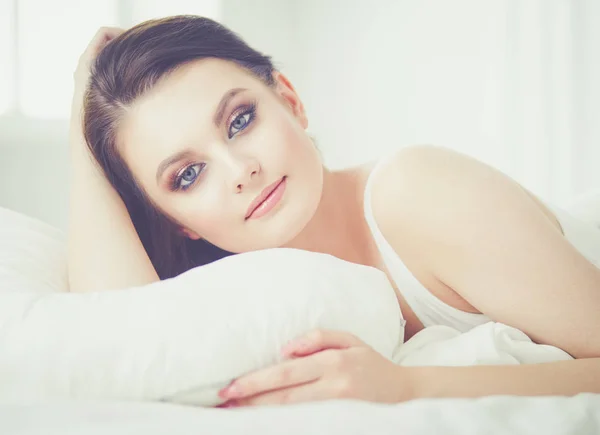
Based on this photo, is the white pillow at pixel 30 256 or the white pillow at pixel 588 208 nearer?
the white pillow at pixel 30 256

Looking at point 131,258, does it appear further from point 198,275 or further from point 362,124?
point 362,124

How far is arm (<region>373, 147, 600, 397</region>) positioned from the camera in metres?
0.78

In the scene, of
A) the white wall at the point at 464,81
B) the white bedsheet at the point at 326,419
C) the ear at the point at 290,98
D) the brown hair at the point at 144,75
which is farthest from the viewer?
the white wall at the point at 464,81

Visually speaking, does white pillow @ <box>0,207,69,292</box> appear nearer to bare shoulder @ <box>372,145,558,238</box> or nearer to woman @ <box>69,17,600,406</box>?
woman @ <box>69,17,600,406</box>

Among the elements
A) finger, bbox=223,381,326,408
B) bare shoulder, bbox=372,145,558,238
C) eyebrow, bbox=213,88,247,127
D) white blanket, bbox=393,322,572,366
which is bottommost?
white blanket, bbox=393,322,572,366

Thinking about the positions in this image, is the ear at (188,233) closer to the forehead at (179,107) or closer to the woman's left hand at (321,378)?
the forehead at (179,107)

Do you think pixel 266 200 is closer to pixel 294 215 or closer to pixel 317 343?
pixel 294 215

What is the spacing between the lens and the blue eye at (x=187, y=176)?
102 centimetres

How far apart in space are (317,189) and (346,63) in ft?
7.36

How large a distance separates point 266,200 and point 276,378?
1.53 ft

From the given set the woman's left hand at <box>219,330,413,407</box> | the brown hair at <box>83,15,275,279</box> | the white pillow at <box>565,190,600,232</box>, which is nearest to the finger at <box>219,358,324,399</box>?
the woman's left hand at <box>219,330,413,407</box>

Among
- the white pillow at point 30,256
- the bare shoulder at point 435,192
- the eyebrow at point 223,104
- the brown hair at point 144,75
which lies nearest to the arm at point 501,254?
the bare shoulder at point 435,192

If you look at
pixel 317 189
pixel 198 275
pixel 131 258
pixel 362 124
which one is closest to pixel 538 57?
pixel 362 124

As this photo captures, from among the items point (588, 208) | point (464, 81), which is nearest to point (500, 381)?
point (588, 208)
